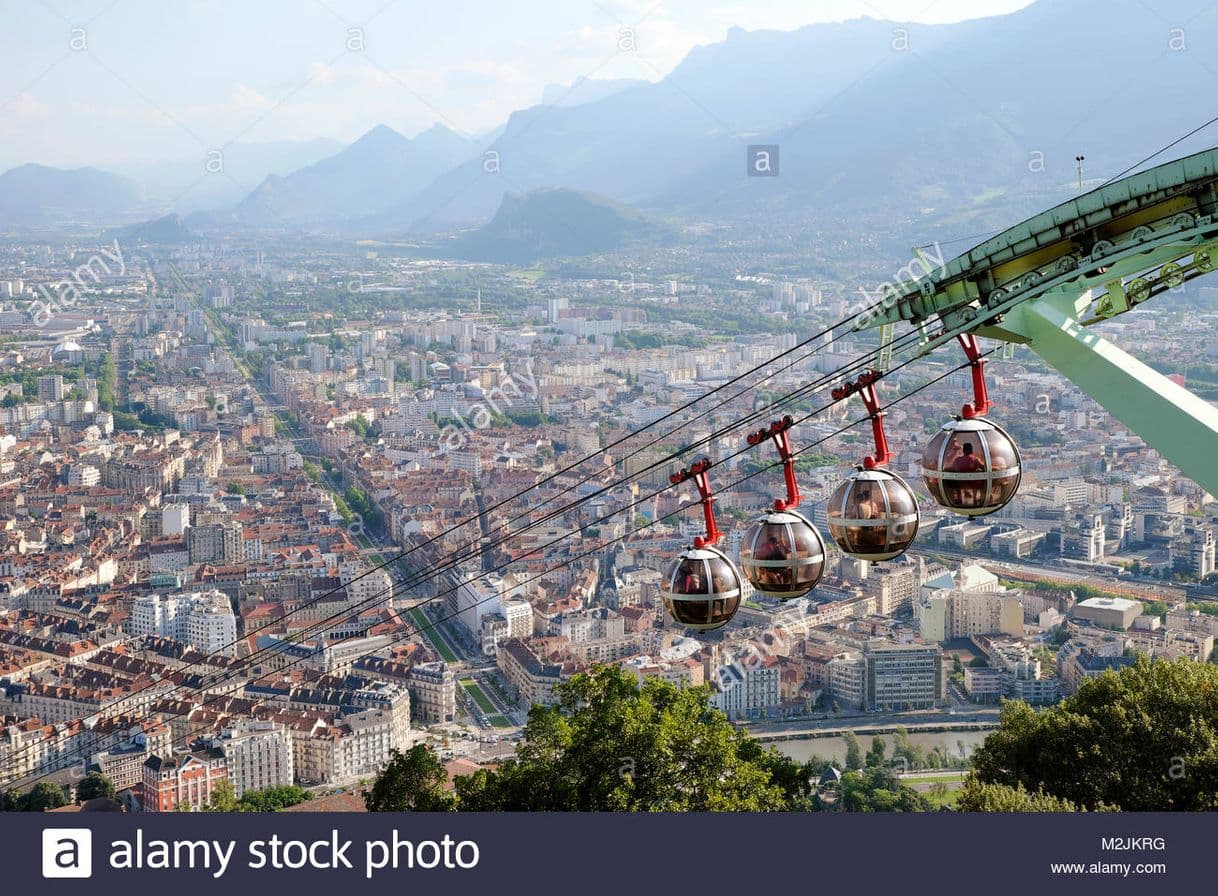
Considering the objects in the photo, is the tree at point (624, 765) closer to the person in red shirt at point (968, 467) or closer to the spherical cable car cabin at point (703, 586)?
the spherical cable car cabin at point (703, 586)

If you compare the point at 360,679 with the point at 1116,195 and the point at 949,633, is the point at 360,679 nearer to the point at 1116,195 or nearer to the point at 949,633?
the point at 949,633

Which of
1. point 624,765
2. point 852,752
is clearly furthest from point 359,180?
point 624,765

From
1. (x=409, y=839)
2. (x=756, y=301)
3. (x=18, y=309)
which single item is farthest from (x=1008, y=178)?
(x=409, y=839)

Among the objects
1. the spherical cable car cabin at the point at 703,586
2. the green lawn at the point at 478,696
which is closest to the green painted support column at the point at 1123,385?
the spherical cable car cabin at the point at 703,586

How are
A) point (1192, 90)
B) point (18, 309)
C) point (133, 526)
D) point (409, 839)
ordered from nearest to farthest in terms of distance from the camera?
point (409, 839), point (133, 526), point (18, 309), point (1192, 90)

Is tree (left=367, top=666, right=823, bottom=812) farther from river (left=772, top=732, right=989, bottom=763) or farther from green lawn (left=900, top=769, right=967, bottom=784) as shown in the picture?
river (left=772, top=732, right=989, bottom=763)

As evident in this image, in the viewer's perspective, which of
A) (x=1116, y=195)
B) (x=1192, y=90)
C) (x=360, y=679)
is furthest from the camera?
(x=1192, y=90)

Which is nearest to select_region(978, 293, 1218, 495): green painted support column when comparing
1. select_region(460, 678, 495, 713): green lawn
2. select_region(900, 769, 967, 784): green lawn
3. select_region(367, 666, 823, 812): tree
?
select_region(367, 666, 823, 812): tree
